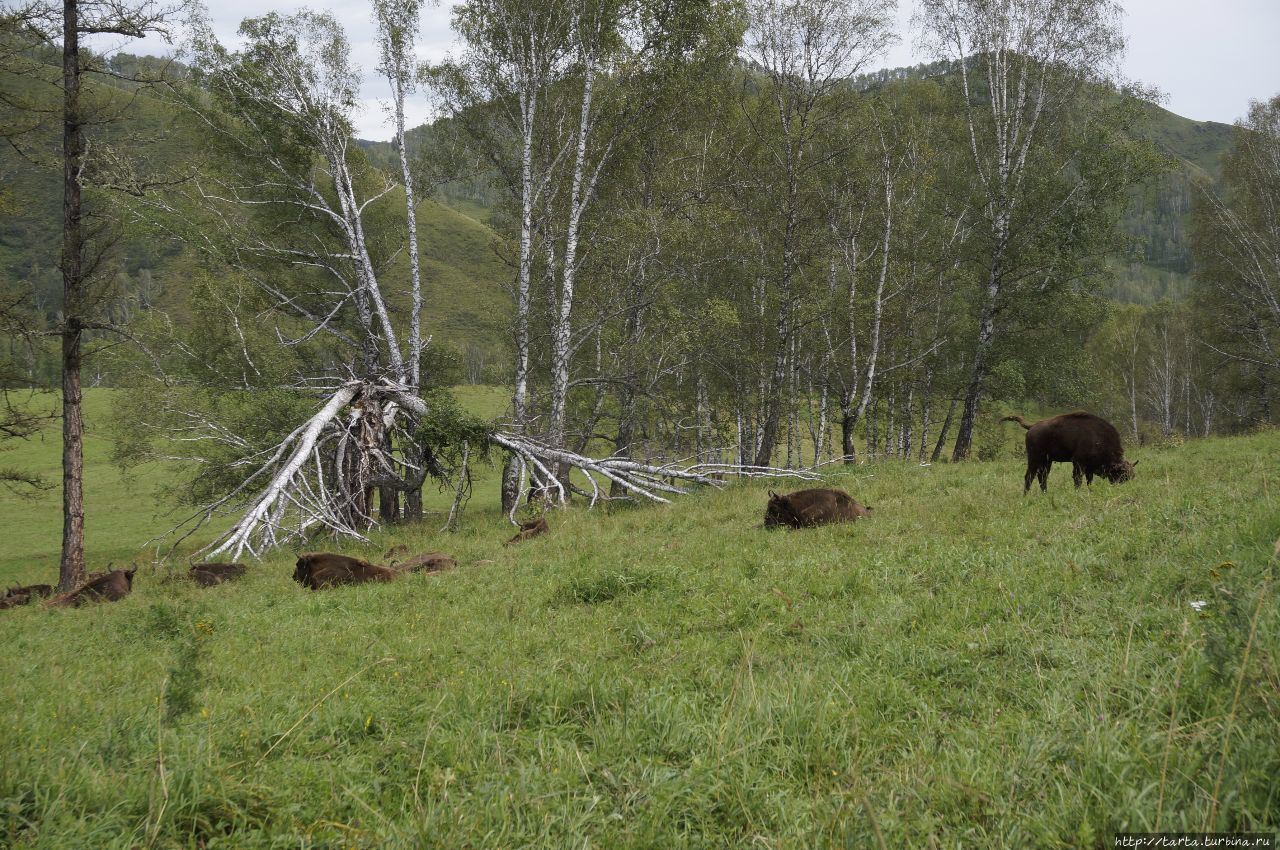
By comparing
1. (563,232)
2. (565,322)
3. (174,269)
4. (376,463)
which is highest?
(174,269)

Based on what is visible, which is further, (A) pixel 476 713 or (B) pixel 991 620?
(B) pixel 991 620

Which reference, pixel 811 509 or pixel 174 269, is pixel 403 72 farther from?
pixel 174 269

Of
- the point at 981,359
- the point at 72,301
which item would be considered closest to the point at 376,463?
the point at 72,301

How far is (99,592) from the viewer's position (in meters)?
11.1

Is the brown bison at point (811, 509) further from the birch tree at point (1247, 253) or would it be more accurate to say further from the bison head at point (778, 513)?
the birch tree at point (1247, 253)

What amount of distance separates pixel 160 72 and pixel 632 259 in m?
11.9

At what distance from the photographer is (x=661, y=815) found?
2.87 metres

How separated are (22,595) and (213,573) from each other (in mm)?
4261

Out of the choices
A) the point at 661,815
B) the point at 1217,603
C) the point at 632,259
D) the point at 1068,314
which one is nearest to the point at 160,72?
the point at 632,259

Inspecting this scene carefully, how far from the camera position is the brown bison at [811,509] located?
1023cm

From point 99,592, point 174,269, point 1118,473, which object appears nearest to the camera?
point 1118,473

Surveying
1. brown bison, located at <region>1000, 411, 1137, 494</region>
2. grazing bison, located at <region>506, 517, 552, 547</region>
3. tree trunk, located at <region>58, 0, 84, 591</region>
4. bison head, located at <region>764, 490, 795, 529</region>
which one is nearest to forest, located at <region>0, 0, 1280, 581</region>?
tree trunk, located at <region>58, 0, 84, 591</region>

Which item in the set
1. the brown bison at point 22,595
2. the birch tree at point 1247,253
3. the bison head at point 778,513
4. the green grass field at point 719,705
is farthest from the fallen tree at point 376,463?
the birch tree at point 1247,253

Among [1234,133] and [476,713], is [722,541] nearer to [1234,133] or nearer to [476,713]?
[476,713]
